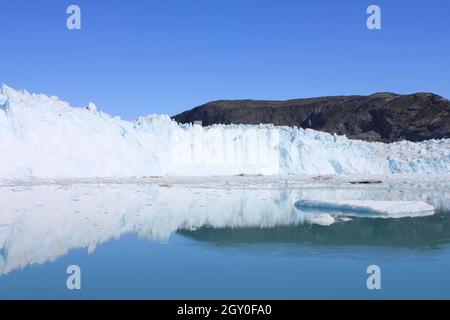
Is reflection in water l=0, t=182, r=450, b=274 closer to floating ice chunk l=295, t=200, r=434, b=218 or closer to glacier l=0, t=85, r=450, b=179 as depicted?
floating ice chunk l=295, t=200, r=434, b=218

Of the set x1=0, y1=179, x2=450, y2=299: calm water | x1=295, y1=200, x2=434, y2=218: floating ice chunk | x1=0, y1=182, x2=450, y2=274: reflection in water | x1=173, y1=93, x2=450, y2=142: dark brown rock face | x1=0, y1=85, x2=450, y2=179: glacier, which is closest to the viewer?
x1=0, y1=179, x2=450, y2=299: calm water

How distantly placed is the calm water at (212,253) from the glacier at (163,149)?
8.94 m

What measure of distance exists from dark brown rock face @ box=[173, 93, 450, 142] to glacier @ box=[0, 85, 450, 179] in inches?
1001

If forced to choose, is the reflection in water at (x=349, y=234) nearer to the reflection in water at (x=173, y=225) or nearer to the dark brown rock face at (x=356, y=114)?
the reflection in water at (x=173, y=225)

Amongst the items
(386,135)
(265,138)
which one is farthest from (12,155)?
(386,135)

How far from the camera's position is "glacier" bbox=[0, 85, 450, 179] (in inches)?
752

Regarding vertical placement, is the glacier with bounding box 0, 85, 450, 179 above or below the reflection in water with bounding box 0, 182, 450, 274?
above

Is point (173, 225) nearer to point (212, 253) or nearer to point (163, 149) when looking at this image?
point (212, 253)

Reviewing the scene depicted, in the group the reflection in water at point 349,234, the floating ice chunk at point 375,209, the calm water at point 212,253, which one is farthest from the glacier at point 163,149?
the reflection in water at point 349,234

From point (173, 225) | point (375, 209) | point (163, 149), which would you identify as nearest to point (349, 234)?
point (375, 209)

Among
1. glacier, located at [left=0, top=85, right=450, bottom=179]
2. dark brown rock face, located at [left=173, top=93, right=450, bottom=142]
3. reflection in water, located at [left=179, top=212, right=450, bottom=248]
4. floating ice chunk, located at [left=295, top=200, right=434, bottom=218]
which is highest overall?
dark brown rock face, located at [left=173, top=93, right=450, bottom=142]

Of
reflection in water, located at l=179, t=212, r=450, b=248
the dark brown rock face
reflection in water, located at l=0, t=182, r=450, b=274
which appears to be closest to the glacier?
reflection in water, located at l=0, t=182, r=450, b=274

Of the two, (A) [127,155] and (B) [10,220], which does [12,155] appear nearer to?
(A) [127,155]

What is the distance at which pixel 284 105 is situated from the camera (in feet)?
230
